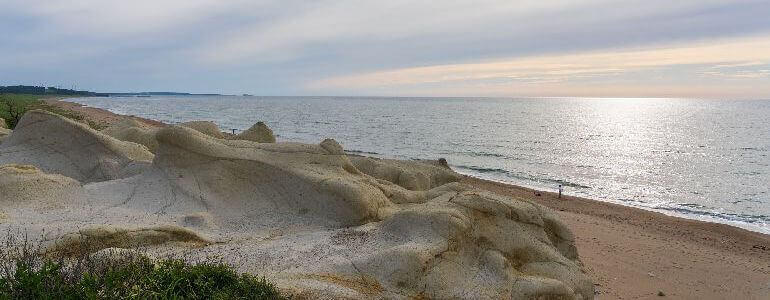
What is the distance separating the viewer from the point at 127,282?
6148 millimetres

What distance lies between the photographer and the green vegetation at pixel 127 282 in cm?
575

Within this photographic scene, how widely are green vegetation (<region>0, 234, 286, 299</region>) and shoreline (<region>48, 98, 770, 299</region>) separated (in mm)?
9744

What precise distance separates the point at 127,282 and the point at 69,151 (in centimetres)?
1152

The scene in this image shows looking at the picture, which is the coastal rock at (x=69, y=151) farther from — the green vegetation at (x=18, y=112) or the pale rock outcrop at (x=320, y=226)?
the green vegetation at (x=18, y=112)

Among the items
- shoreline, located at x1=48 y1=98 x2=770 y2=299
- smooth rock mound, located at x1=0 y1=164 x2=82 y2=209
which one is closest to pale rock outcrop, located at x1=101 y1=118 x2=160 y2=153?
smooth rock mound, located at x1=0 y1=164 x2=82 y2=209

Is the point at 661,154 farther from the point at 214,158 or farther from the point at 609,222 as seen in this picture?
the point at 214,158

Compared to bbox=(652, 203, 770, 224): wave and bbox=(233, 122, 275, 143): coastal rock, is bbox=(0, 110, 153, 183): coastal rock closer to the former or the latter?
bbox=(233, 122, 275, 143): coastal rock

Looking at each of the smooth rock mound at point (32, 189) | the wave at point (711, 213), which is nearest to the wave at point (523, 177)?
the wave at point (711, 213)

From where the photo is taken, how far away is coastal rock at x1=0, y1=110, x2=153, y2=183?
48.8 ft

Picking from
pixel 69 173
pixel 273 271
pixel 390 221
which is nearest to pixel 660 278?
pixel 390 221

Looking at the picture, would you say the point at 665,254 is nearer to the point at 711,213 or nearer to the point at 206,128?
the point at 711,213

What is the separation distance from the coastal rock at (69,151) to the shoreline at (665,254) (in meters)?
13.4

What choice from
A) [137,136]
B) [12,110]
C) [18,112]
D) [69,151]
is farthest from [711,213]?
[12,110]

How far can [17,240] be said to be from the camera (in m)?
9.16
